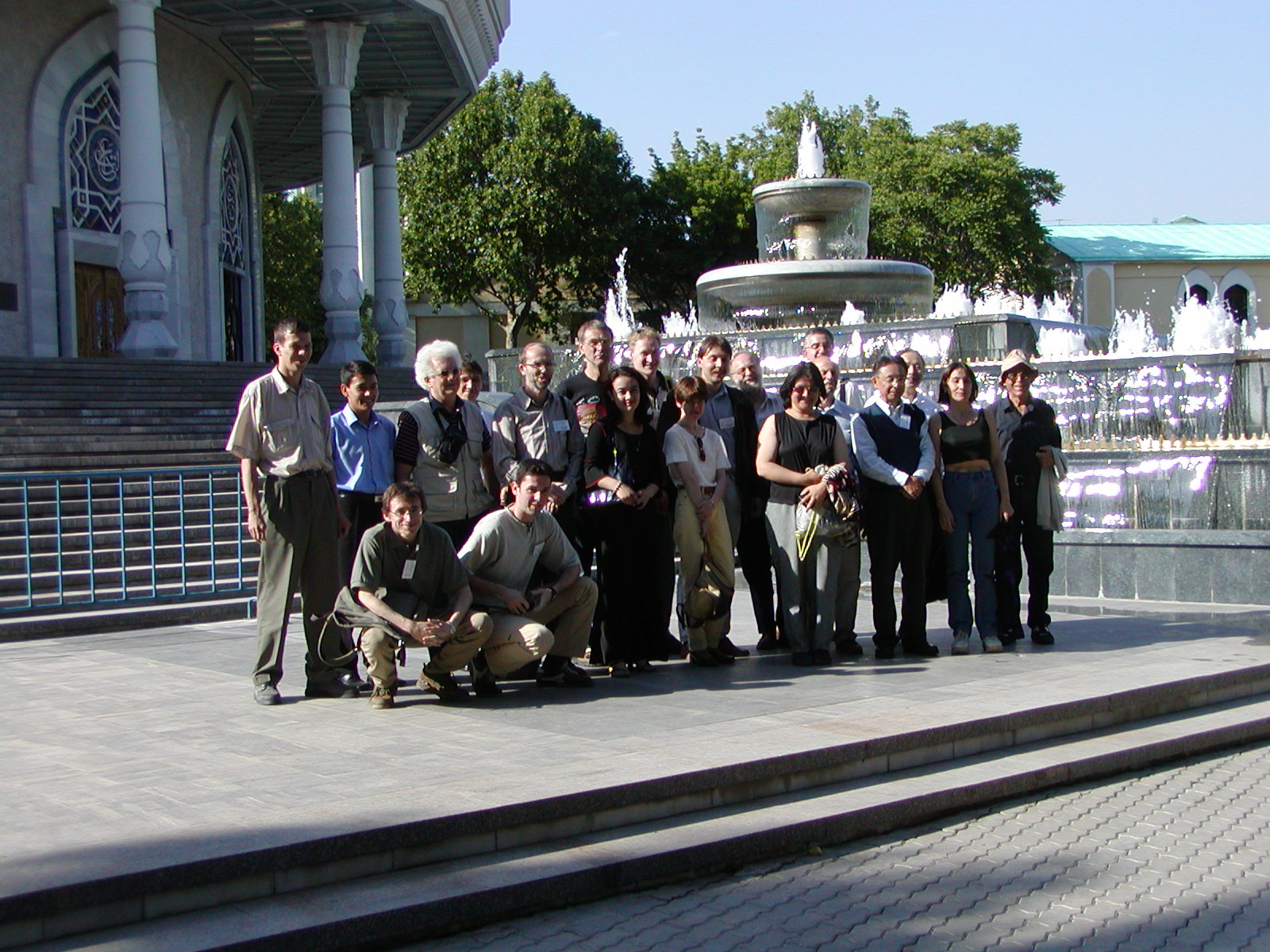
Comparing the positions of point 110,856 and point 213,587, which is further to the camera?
point 213,587

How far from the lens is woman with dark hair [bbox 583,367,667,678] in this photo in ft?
26.0

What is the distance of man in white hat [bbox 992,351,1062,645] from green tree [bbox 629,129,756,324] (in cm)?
3903

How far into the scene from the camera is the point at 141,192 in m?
21.0

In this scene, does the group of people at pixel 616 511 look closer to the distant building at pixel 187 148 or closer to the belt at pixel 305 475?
the belt at pixel 305 475

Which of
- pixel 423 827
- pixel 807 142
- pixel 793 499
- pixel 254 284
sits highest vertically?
pixel 807 142

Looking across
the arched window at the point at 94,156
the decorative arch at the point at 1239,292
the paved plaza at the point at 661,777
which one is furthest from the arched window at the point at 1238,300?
the paved plaza at the point at 661,777

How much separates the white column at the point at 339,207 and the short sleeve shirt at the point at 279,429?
18.2 m

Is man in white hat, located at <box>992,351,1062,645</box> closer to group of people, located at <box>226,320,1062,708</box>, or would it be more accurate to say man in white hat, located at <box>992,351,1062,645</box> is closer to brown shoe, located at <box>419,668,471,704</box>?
group of people, located at <box>226,320,1062,708</box>

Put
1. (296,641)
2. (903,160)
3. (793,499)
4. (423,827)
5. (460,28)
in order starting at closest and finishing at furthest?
(423,827)
(793,499)
(296,641)
(460,28)
(903,160)

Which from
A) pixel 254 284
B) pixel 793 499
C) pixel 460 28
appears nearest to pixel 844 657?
pixel 793 499

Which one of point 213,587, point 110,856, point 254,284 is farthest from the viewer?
point 254,284

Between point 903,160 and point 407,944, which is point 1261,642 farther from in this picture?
point 903,160

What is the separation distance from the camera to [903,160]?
4841 cm

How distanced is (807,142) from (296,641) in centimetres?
2437
